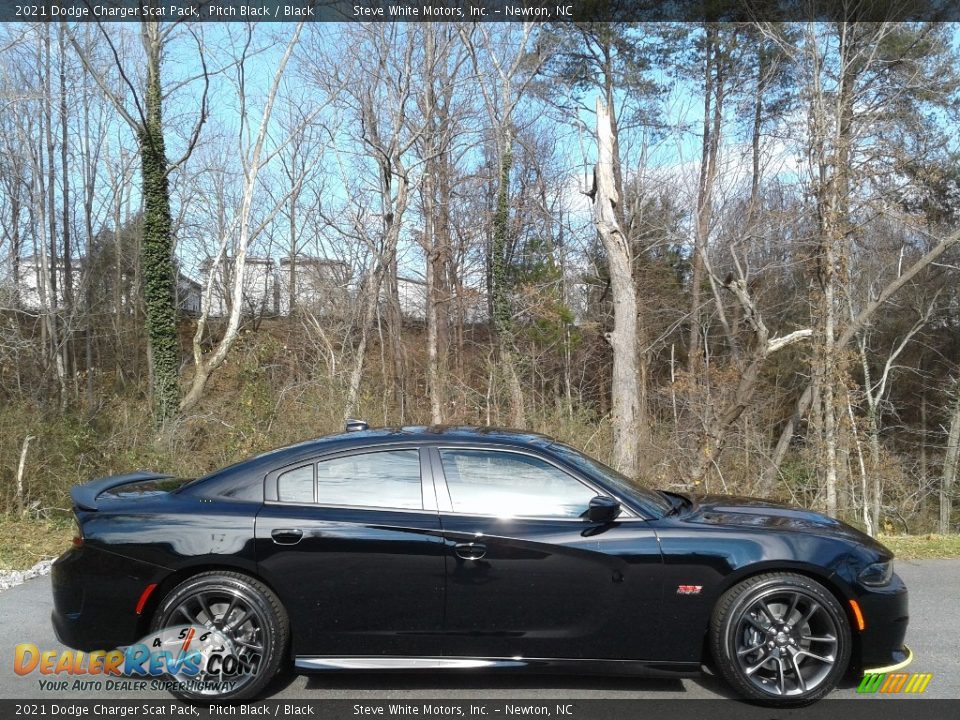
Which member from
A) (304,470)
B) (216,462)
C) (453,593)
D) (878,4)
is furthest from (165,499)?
(878,4)

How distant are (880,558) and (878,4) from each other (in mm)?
16801

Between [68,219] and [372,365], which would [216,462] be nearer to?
[372,365]

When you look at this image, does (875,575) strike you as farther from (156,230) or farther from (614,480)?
(156,230)

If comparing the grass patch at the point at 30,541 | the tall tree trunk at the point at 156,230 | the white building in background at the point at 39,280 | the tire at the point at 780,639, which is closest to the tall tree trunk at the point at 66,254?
the white building in background at the point at 39,280

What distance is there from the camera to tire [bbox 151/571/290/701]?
4027 millimetres

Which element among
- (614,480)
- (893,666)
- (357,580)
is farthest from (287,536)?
(893,666)

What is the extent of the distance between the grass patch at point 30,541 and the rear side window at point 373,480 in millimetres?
4266

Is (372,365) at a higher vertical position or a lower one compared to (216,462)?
higher

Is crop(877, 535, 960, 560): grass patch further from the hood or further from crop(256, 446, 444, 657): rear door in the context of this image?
crop(256, 446, 444, 657): rear door

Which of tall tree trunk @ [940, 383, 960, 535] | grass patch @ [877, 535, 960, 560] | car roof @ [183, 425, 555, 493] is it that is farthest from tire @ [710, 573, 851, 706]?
tall tree trunk @ [940, 383, 960, 535]

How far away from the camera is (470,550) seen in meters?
4.07

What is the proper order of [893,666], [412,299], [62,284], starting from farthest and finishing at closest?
[412,299] → [62,284] → [893,666]

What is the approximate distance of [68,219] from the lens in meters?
28.8

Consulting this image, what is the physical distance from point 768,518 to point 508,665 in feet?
5.57
